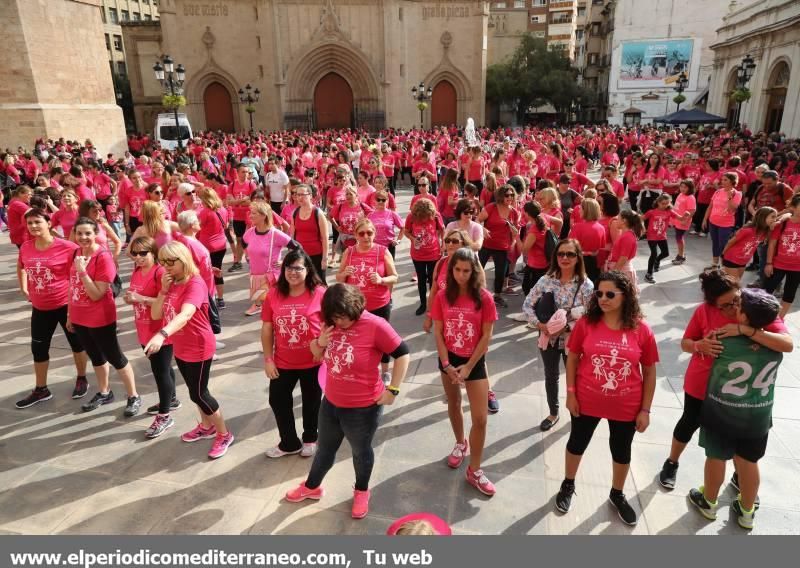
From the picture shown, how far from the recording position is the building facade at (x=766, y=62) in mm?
22266

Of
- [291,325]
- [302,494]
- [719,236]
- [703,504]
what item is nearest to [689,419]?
[703,504]

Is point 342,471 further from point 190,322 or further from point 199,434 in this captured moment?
point 190,322

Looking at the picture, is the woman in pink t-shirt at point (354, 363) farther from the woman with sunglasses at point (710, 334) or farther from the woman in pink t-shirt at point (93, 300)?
the woman in pink t-shirt at point (93, 300)

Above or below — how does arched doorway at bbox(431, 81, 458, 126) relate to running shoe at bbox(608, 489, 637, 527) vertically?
above

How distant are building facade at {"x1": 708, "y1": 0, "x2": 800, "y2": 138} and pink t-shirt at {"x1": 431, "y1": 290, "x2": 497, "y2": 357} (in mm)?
24758

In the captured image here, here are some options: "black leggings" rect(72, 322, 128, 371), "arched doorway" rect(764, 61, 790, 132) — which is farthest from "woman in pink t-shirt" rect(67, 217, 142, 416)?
"arched doorway" rect(764, 61, 790, 132)

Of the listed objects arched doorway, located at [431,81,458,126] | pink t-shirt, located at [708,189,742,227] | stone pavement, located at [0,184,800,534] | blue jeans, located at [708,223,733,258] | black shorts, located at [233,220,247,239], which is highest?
arched doorway, located at [431,81,458,126]

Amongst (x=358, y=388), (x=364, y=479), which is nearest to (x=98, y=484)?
(x=364, y=479)

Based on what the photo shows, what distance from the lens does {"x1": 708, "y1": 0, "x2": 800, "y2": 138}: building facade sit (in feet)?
73.0

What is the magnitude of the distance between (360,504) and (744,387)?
8.34 ft

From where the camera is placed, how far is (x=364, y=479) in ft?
11.5

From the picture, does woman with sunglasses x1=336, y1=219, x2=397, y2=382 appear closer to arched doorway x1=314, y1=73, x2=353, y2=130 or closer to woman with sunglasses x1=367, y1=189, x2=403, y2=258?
woman with sunglasses x1=367, y1=189, x2=403, y2=258

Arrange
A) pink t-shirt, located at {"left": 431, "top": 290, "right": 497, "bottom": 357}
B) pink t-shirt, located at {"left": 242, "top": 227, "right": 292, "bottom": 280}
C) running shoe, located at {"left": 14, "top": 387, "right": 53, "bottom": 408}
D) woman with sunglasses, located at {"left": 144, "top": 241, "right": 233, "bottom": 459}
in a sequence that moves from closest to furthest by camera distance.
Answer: pink t-shirt, located at {"left": 431, "top": 290, "right": 497, "bottom": 357}, woman with sunglasses, located at {"left": 144, "top": 241, "right": 233, "bottom": 459}, running shoe, located at {"left": 14, "top": 387, "right": 53, "bottom": 408}, pink t-shirt, located at {"left": 242, "top": 227, "right": 292, "bottom": 280}

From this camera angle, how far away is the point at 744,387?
3068 millimetres
